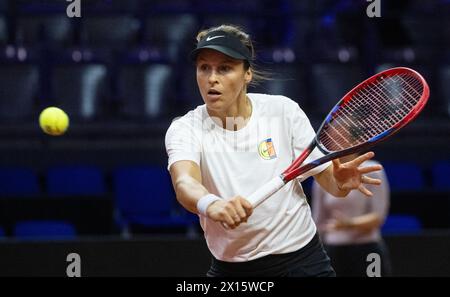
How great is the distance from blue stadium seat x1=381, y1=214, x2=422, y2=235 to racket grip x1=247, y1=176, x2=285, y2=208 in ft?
11.6

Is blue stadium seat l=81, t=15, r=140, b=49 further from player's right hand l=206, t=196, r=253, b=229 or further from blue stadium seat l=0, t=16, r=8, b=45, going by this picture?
player's right hand l=206, t=196, r=253, b=229

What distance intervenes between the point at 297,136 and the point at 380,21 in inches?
211

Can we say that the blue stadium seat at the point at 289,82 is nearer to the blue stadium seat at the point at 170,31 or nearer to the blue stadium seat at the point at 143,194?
the blue stadium seat at the point at 170,31

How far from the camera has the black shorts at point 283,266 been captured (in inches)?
125

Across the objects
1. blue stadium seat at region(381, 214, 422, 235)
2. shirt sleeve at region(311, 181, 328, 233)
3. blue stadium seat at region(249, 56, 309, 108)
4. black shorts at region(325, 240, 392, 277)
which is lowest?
black shorts at region(325, 240, 392, 277)

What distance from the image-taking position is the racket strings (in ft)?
11.0

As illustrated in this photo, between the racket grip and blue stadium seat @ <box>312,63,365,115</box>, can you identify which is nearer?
the racket grip

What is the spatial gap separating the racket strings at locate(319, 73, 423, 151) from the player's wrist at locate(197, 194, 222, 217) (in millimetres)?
652

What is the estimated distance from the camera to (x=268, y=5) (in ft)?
29.1

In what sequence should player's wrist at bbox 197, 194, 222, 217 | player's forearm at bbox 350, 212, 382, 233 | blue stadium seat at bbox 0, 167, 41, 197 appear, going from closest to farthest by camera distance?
player's wrist at bbox 197, 194, 222, 217
player's forearm at bbox 350, 212, 382, 233
blue stadium seat at bbox 0, 167, 41, 197

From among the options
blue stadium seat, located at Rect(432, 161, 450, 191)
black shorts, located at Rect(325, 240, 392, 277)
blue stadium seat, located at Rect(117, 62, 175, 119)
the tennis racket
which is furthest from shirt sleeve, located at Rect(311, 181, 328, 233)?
blue stadium seat, located at Rect(117, 62, 175, 119)

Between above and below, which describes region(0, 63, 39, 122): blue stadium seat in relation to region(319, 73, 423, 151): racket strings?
above

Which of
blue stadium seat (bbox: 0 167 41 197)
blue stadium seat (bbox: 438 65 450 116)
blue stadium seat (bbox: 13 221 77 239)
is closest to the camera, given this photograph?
blue stadium seat (bbox: 13 221 77 239)
